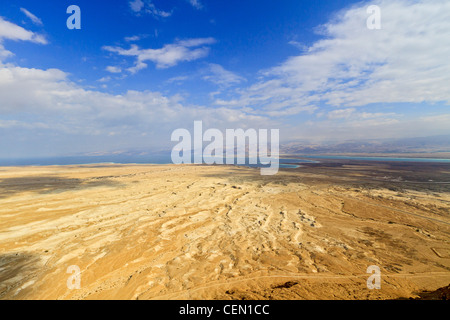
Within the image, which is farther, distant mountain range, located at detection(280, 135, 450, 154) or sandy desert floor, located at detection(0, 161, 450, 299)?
distant mountain range, located at detection(280, 135, 450, 154)

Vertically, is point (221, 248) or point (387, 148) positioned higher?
point (387, 148)

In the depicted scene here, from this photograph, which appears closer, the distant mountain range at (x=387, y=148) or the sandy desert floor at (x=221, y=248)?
the sandy desert floor at (x=221, y=248)

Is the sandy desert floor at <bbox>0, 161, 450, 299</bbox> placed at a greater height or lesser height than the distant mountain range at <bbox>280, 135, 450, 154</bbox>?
lesser

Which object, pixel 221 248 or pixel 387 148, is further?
pixel 387 148

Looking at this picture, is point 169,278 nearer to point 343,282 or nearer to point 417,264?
point 343,282

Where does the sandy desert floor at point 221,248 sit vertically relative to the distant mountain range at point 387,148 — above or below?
below
